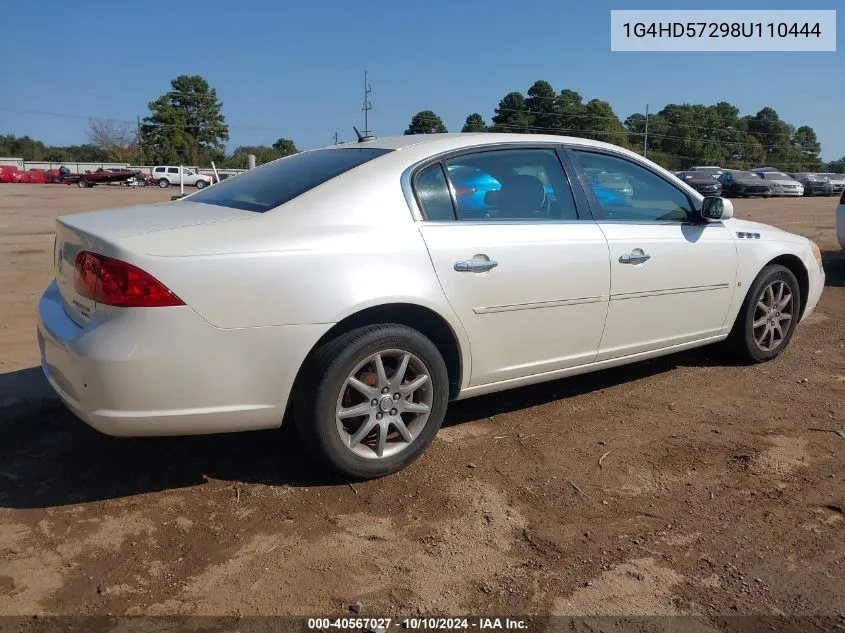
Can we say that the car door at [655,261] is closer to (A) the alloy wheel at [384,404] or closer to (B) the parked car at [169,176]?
(A) the alloy wheel at [384,404]

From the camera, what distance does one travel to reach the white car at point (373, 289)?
8.78ft

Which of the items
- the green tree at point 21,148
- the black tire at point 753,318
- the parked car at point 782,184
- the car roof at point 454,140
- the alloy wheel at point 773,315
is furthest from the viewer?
the green tree at point 21,148

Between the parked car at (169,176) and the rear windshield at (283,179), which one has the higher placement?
the parked car at (169,176)

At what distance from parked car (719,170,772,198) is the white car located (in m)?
33.0

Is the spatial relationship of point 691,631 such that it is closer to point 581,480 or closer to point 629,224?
point 581,480

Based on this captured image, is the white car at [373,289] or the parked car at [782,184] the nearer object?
the white car at [373,289]

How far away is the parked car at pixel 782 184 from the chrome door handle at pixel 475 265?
35.6 metres

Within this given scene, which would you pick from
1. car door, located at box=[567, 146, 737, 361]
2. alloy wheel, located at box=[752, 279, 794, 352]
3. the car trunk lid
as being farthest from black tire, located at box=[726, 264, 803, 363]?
Answer: the car trunk lid

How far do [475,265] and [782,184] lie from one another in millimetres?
36591

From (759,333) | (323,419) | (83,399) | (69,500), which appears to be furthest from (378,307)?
(759,333)

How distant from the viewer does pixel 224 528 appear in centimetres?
279

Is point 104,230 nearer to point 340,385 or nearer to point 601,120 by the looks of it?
point 340,385

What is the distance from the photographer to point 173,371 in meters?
2.66

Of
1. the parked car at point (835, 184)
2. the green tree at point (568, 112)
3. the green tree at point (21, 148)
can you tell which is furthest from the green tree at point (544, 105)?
the green tree at point (21, 148)
